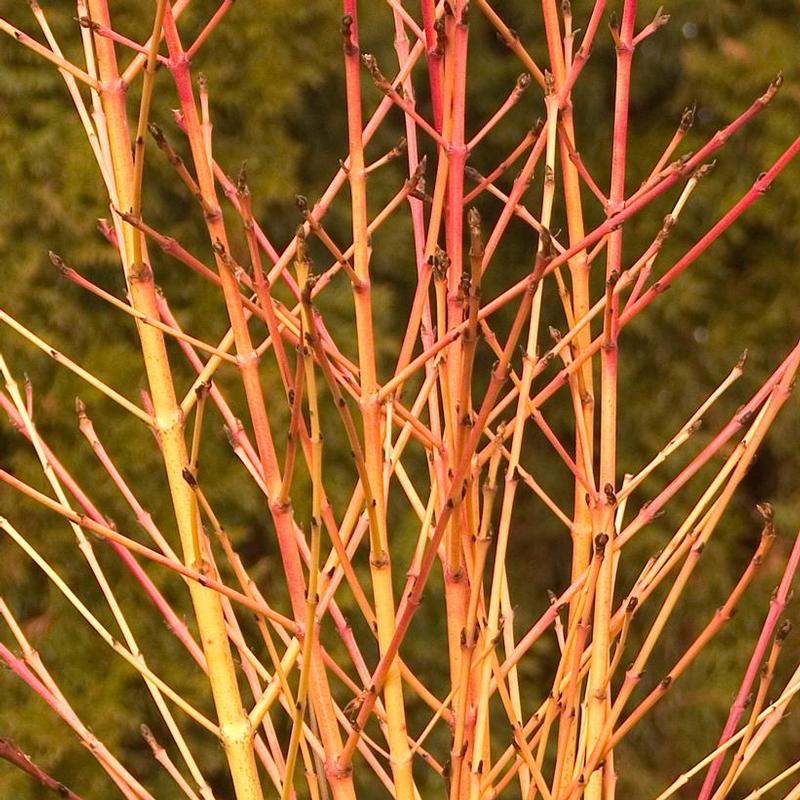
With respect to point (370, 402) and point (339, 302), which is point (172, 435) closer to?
point (370, 402)

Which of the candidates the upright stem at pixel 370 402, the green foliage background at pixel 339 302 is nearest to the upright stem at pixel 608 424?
the upright stem at pixel 370 402

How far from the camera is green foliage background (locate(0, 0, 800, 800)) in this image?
1.87 metres

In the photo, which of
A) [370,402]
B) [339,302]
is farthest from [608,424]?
[339,302]

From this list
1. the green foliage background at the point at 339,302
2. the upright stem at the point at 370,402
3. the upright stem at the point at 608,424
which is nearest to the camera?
the upright stem at the point at 370,402

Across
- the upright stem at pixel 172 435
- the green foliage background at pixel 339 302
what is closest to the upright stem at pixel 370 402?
the upright stem at pixel 172 435

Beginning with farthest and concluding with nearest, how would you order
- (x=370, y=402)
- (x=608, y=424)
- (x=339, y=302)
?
(x=339, y=302), (x=608, y=424), (x=370, y=402)

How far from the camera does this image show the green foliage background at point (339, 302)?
1.87 metres

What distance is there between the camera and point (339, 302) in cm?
209

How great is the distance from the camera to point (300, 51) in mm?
2123

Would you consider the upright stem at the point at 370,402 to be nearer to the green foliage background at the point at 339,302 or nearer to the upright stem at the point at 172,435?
the upright stem at the point at 172,435

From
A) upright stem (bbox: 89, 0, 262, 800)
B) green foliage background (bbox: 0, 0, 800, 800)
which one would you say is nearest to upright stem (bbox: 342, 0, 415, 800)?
upright stem (bbox: 89, 0, 262, 800)

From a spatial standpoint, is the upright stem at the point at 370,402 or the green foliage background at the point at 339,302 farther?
the green foliage background at the point at 339,302

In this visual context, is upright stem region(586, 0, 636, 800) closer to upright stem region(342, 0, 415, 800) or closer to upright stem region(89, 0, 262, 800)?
upright stem region(342, 0, 415, 800)

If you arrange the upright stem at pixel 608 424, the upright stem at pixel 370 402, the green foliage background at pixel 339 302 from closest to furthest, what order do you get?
the upright stem at pixel 370 402 < the upright stem at pixel 608 424 < the green foliage background at pixel 339 302
